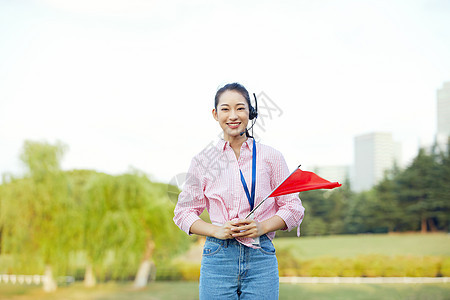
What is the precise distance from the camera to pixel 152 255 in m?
10.7

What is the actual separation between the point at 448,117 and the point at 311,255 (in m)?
6.79

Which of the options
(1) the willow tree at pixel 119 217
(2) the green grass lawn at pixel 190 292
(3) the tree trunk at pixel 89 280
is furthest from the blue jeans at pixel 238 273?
(2) the green grass lawn at pixel 190 292

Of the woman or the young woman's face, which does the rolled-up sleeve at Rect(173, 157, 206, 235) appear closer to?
the woman

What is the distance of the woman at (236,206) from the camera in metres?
1.09

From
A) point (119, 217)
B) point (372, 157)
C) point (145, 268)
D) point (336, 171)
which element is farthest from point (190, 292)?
point (372, 157)

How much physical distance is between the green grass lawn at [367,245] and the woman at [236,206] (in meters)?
12.9

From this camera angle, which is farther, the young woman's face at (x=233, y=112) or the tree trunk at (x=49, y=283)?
the tree trunk at (x=49, y=283)

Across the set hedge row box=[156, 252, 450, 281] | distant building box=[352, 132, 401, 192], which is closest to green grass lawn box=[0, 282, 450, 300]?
hedge row box=[156, 252, 450, 281]

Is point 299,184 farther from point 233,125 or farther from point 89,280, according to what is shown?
point 89,280

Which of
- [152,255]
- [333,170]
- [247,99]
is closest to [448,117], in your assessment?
[333,170]

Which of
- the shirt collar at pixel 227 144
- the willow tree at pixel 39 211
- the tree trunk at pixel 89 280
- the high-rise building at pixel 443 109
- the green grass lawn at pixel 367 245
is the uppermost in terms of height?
the high-rise building at pixel 443 109

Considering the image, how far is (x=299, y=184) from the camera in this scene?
1128 mm

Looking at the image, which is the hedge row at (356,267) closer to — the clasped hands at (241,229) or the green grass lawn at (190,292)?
the green grass lawn at (190,292)

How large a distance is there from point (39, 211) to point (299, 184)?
8976mm
